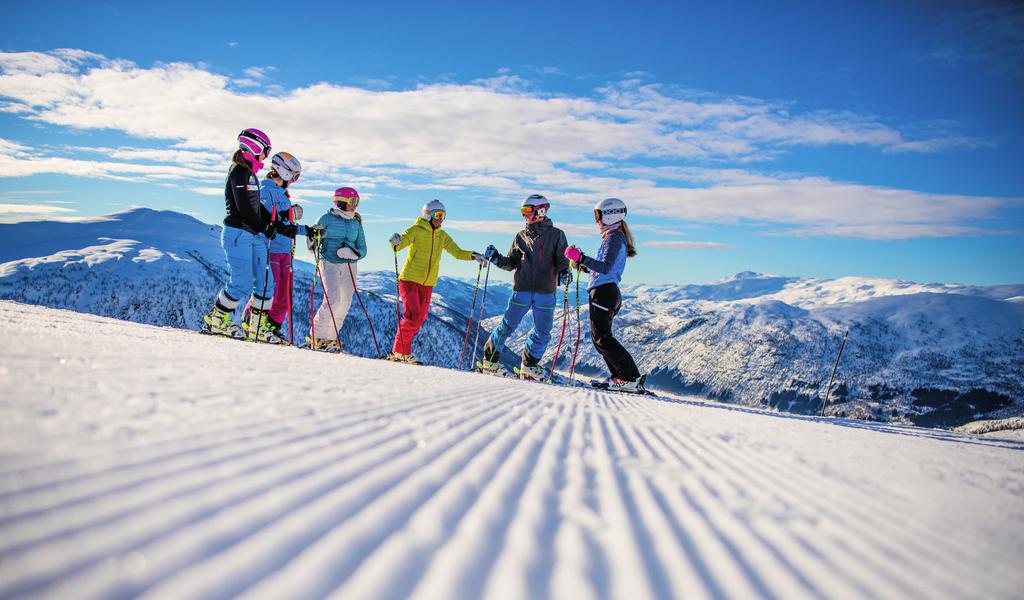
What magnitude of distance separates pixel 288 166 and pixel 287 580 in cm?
660

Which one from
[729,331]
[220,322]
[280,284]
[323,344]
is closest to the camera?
[220,322]

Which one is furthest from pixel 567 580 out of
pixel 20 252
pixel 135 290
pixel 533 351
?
pixel 20 252

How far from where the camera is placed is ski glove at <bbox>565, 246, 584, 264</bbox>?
20.3 feet

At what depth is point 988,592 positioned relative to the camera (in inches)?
34.6

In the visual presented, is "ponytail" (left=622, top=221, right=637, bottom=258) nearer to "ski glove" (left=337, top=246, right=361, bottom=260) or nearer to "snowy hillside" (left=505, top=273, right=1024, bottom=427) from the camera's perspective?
"ski glove" (left=337, top=246, right=361, bottom=260)

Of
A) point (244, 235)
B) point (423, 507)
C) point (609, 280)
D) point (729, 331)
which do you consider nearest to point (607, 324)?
point (609, 280)

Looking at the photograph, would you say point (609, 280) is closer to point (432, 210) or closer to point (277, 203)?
point (432, 210)

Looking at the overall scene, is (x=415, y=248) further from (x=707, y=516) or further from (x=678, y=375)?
(x=678, y=375)

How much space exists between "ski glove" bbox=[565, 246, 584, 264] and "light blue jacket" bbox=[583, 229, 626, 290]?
70 millimetres

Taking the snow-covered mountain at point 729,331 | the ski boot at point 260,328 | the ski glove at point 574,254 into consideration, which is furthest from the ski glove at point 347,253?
the snow-covered mountain at point 729,331

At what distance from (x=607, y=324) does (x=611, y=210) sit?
1.51 meters

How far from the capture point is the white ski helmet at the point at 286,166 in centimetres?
625

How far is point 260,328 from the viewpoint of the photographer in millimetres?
6168

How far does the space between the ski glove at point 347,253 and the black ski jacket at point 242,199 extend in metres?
1.18
